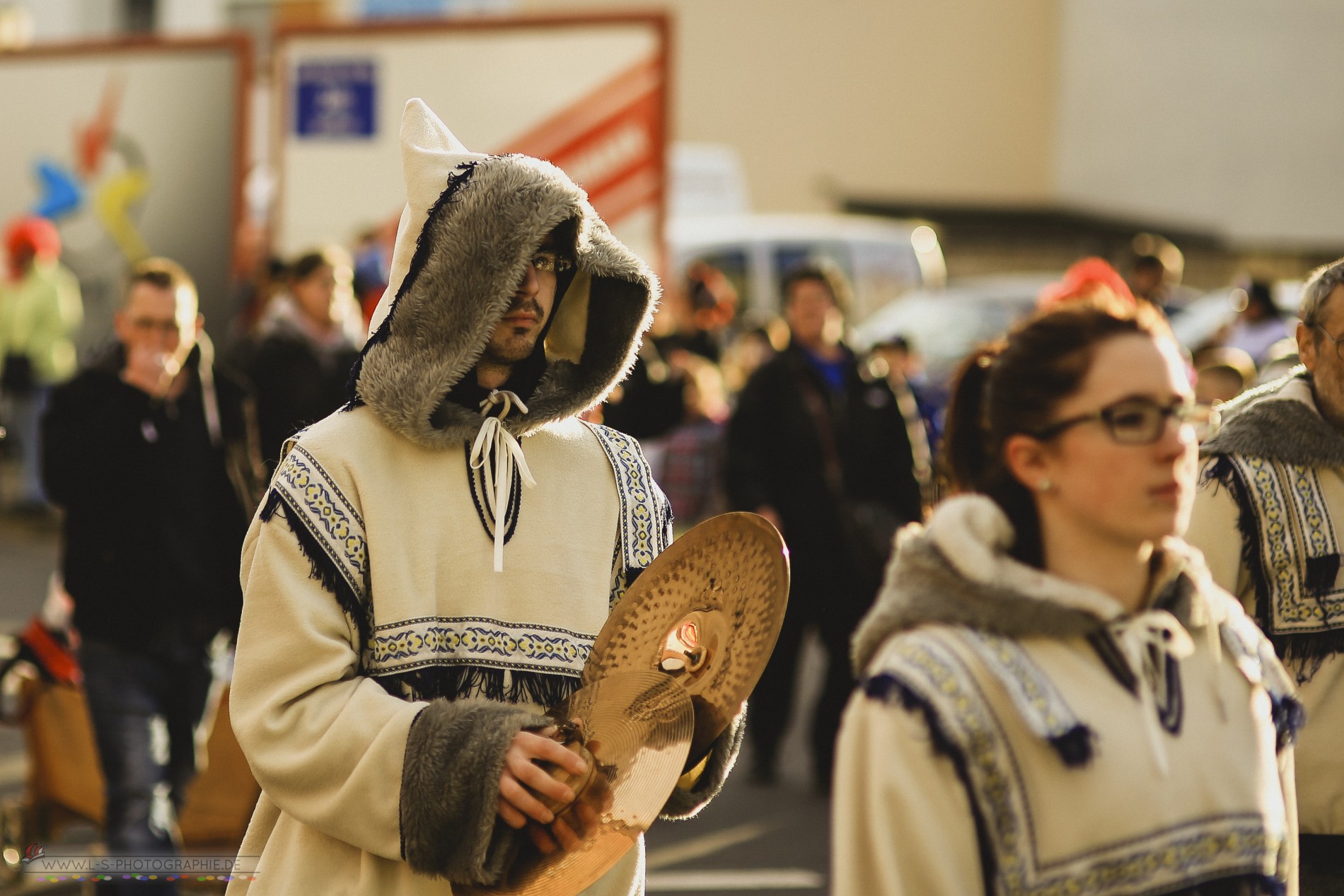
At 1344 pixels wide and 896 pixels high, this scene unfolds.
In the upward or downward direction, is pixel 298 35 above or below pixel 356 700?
above

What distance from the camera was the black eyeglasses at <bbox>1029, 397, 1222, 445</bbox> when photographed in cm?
245

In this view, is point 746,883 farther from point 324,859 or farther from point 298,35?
point 298,35

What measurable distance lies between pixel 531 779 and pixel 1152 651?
1009mm

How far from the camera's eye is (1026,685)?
2.36 meters

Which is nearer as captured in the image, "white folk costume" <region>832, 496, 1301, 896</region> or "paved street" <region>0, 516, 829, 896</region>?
"white folk costume" <region>832, 496, 1301, 896</region>

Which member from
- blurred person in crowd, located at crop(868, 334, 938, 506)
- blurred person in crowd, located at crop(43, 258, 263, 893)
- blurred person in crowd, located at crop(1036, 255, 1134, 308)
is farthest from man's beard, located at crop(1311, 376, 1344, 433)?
blurred person in crowd, located at crop(43, 258, 263, 893)

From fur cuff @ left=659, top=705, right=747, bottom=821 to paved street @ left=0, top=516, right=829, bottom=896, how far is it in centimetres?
330

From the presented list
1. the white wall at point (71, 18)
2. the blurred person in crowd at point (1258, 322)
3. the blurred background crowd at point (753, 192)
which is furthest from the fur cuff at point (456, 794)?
the white wall at point (71, 18)

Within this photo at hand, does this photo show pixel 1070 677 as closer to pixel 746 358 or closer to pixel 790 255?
pixel 746 358

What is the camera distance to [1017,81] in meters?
31.4

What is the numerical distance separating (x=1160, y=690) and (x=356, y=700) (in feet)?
4.19

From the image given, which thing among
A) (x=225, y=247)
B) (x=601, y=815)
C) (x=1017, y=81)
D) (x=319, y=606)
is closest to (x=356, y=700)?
(x=319, y=606)

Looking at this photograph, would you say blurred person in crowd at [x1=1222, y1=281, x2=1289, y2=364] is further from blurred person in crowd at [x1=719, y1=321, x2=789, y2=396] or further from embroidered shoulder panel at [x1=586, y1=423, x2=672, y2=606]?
embroidered shoulder panel at [x1=586, y1=423, x2=672, y2=606]

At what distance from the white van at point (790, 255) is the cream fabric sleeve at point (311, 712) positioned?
13702 mm
